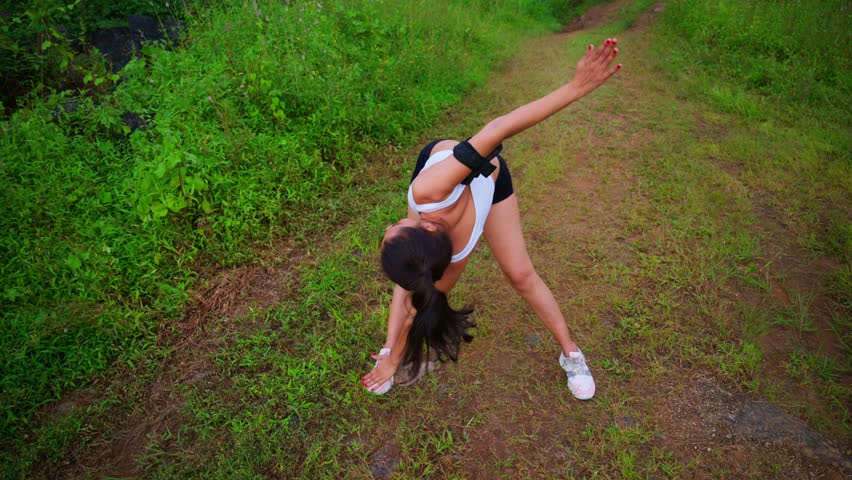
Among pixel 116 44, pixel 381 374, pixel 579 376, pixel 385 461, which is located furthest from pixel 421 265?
pixel 116 44

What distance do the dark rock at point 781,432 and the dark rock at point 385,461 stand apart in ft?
5.66

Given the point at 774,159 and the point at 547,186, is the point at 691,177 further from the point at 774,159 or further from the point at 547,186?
the point at 547,186

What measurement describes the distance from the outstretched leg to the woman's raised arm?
0.49 meters

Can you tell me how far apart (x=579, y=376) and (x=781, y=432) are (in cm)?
97

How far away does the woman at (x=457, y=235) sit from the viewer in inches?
74.2

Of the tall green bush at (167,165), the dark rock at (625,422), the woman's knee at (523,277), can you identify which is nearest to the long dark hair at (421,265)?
the woman's knee at (523,277)

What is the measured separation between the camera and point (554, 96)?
1864mm

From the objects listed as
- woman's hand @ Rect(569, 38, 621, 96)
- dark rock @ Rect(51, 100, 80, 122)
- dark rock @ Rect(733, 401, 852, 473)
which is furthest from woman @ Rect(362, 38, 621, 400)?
dark rock @ Rect(51, 100, 80, 122)

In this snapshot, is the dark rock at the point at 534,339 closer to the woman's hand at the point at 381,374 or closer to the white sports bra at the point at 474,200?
the woman's hand at the point at 381,374

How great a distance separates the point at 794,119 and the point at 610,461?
172 inches

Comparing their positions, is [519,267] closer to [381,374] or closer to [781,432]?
[381,374]

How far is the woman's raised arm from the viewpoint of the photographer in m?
1.84

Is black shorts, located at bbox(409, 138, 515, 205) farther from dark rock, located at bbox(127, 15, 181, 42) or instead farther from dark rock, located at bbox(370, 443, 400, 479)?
dark rock, located at bbox(127, 15, 181, 42)

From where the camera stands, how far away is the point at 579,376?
2605 millimetres
